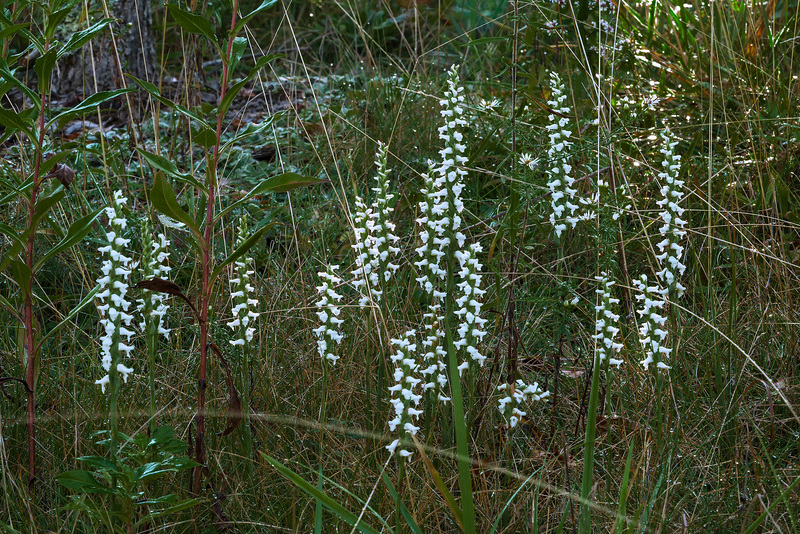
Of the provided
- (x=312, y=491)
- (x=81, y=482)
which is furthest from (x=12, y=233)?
(x=312, y=491)

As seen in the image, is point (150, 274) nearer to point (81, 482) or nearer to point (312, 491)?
point (81, 482)

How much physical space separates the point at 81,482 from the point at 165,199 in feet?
1.85

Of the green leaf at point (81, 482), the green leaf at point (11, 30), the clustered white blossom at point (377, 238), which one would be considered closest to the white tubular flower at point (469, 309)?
the clustered white blossom at point (377, 238)

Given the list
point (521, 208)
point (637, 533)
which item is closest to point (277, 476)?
point (637, 533)

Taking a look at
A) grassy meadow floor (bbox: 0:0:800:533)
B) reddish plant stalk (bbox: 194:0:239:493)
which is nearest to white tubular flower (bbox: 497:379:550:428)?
grassy meadow floor (bbox: 0:0:800:533)

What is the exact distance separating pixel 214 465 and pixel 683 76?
3093 mm

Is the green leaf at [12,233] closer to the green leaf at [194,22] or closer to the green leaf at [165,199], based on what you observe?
the green leaf at [165,199]

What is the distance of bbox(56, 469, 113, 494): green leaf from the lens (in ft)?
4.68

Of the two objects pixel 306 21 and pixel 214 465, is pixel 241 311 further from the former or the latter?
pixel 306 21

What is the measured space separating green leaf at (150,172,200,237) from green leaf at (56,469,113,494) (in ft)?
1.70

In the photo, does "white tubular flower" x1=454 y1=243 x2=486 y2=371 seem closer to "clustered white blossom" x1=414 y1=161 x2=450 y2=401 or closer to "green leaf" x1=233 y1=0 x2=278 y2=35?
"clustered white blossom" x1=414 y1=161 x2=450 y2=401

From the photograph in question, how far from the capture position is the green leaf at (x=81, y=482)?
4.68 ft

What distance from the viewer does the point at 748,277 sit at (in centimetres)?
259

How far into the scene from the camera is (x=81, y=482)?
1463 mm
